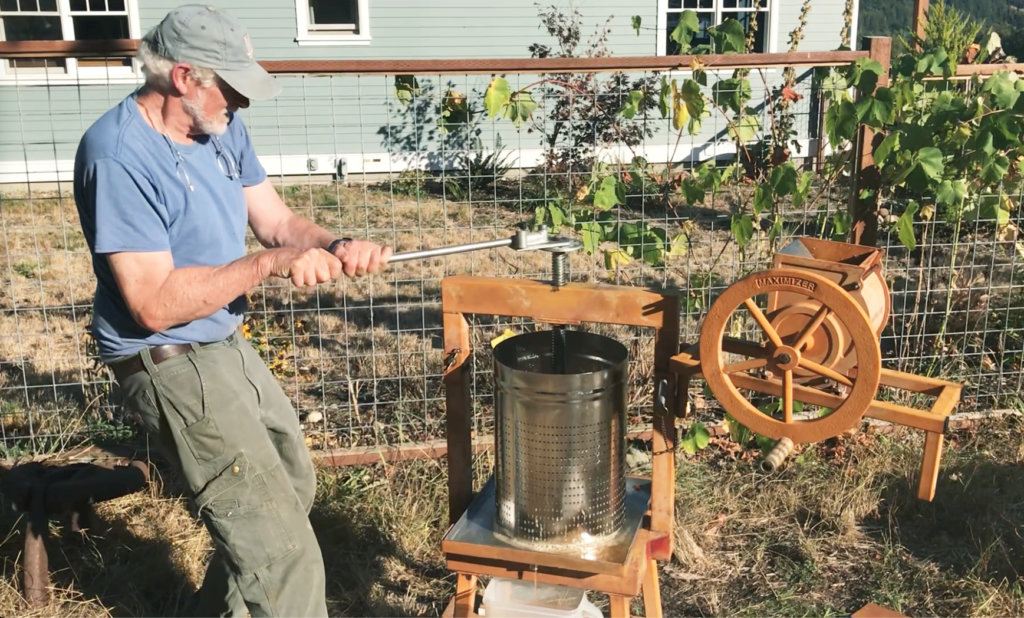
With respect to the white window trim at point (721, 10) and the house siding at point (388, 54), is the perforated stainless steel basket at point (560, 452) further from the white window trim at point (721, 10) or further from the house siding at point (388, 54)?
the white window trim at point (721, 10)

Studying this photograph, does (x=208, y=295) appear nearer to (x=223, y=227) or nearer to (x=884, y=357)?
(x=223, y=227)

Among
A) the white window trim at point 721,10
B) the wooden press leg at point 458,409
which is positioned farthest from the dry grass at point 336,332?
the white window trim at point 721,10

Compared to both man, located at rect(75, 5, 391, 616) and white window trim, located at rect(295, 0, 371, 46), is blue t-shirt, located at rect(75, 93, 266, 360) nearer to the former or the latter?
man, located at rect(75, 5, 391, 616)

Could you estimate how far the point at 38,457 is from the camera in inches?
160

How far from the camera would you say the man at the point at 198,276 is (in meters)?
2.38

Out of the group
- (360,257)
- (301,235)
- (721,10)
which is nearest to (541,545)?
(360,257)

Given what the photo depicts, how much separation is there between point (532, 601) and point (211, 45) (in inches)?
69.1

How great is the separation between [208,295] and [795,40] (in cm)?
394

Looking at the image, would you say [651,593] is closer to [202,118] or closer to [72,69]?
[202,118]

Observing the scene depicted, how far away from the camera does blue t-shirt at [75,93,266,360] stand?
7.72 ft

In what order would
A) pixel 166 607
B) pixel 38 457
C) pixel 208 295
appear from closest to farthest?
pixel 208 295 → pixel 166 607 → pixel 38 457

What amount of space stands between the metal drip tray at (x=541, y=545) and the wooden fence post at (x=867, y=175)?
205 centimetres

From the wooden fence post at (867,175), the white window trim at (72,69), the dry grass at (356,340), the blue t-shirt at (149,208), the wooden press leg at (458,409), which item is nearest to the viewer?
the blue t-shirt at (149,208)

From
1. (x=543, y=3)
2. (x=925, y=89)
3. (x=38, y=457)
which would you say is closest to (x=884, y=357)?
(x=925, y=89)
